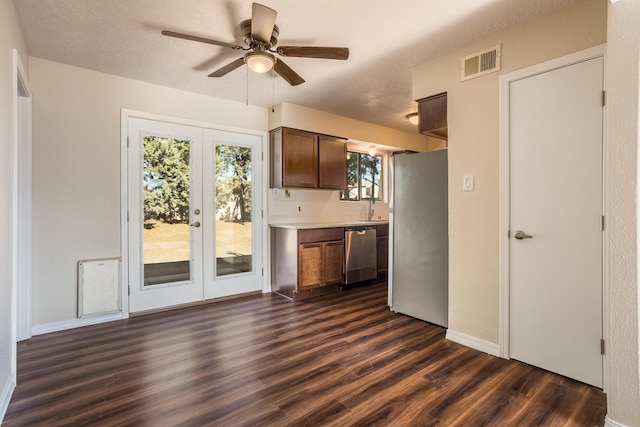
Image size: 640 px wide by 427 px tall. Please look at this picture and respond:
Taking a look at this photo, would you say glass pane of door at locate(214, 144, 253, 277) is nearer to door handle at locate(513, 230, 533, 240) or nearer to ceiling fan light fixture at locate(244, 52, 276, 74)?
ceiling fan light fixture at locate(244, 52, 276, 74)

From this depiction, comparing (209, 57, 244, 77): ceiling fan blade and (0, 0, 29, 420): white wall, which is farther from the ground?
(209, 57, 244, 77): ceiling fan blade

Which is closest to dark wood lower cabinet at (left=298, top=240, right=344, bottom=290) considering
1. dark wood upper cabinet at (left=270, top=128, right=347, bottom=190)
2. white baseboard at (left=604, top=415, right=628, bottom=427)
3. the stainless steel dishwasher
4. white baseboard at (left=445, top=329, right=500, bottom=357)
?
the stainless steel dishwasher

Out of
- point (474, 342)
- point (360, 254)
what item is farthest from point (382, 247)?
point (474, 342)

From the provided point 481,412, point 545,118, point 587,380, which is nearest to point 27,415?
point 481,412

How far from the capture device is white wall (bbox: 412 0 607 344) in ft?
7.61

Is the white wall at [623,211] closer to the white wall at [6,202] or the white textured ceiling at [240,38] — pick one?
the white textured ceiling at [240,38]

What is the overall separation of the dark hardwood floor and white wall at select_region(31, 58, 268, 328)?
560 mm

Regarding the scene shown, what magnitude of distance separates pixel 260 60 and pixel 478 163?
1862mm

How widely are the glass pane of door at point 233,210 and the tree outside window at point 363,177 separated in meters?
1.75

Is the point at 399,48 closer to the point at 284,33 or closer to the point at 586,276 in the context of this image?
the point at 284,33

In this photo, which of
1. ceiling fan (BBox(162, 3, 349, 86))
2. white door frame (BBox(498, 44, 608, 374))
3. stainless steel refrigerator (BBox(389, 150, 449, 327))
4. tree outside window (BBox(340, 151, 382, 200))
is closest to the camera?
ceiling fan (BBox(162, 3, 349, 86))

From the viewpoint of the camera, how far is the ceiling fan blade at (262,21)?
6.37ft

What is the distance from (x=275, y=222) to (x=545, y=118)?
3221mm

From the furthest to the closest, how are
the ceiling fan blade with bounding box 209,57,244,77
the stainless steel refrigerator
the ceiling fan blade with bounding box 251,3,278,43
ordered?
the stainless steel refrigerator → the ceiling fan blade with bounding box 209,57,244,77 → the ceiling fan blade with bounding box 251,3,278,43
